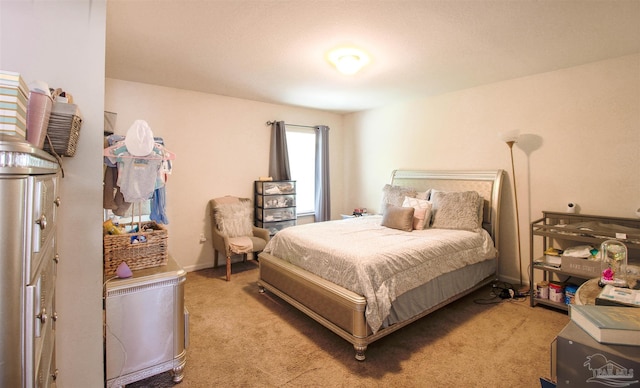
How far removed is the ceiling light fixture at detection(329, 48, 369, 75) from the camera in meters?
2.81

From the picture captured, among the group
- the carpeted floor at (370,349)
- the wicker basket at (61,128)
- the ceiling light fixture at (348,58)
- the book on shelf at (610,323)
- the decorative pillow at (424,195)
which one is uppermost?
the ceiling light fixture at (348,58)

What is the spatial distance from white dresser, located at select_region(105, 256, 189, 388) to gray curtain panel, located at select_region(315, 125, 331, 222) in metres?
3.51

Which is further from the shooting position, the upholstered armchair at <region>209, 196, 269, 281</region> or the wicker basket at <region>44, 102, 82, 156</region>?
the upholstered armchair at <region>209, 196, 269, 281</region>

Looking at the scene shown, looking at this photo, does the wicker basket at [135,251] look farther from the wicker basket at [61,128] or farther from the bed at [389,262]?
the bed at [389,262]

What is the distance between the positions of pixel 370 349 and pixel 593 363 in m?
1.74

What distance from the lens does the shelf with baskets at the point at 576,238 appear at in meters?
2.69

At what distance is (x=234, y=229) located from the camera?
168 inches

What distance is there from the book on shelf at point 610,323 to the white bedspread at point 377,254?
134 cm

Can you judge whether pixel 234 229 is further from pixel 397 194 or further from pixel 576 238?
pixel 576 238

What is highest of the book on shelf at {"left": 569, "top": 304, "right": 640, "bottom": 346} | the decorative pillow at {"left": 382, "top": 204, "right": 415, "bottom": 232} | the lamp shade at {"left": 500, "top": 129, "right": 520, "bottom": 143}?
the lamp shade at {"left": 500, "top": 129, "right": 520, "bottom": 143}

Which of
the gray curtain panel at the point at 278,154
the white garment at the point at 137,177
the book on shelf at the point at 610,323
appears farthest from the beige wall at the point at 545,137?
the white garment at the point at 137,177

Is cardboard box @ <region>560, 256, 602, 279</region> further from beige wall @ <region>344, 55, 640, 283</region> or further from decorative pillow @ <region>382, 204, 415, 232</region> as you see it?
decorative pillow @ <region>382, 204, 415, 232</region>

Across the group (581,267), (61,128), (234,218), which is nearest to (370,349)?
(581,267)

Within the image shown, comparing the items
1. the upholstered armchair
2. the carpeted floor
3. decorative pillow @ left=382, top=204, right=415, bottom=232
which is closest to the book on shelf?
the carpeted floor
